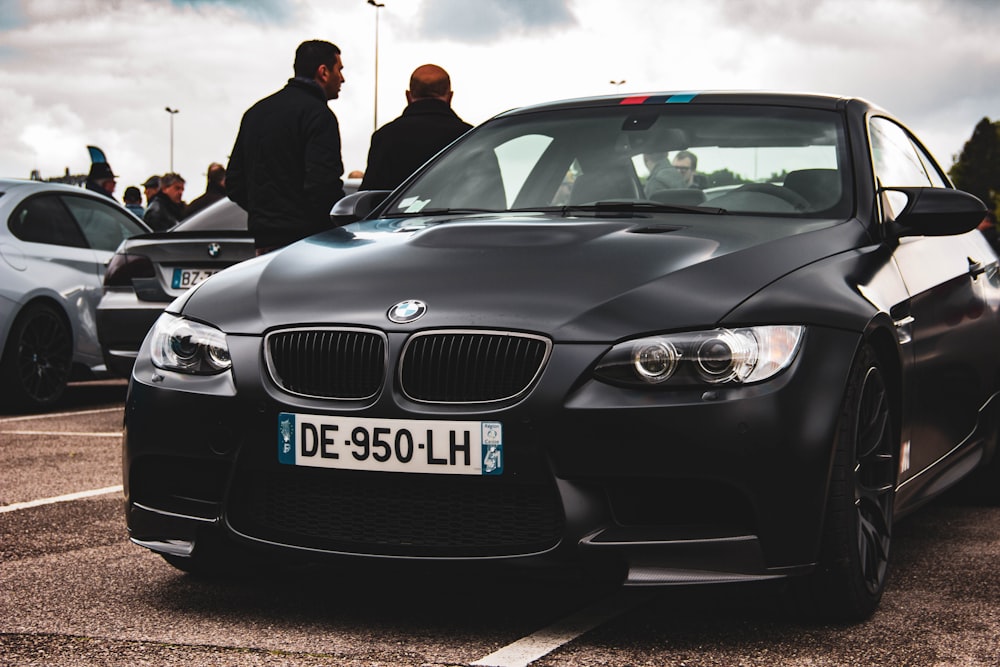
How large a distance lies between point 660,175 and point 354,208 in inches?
43.6

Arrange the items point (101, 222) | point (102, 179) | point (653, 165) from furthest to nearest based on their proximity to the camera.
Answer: point (102, 179)
point (101, 222)
point (653, 165)

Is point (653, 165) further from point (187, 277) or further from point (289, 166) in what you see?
point (187, 277)

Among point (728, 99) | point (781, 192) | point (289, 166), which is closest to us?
point (781, 192)

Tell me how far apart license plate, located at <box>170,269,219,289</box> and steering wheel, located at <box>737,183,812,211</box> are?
4.47 meters

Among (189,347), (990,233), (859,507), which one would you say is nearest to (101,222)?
(990,233)

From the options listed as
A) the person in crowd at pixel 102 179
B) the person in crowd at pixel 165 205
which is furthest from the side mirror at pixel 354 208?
the person in crowd at pixel 102 179

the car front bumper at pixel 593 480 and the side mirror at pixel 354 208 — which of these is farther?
the side mirror at pixel 354 208

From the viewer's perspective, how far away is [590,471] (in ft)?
11.4

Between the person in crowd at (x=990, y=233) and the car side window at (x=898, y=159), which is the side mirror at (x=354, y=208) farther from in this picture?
the person in crowd at (x=990, y=233)

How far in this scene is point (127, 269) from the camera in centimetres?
873

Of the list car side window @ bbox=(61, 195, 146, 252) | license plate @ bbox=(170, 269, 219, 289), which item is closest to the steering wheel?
license plate @ bbox=(170, 269, 219, 289)

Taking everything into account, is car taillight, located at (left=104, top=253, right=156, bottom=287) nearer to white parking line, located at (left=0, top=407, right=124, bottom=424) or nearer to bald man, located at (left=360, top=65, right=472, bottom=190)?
white parking line, located at (left=0, top=407, right=124, bottom=424)

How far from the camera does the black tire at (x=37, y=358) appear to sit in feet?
32.3

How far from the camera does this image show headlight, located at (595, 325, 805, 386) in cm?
348
